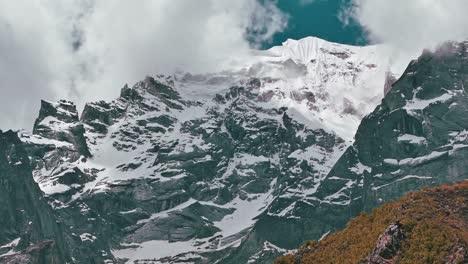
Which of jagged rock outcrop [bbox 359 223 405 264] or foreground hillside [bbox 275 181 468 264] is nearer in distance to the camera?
jagged rock outcrop [bbox 359 223 405 264]

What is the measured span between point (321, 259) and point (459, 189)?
20774 mm

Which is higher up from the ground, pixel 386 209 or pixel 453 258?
pixel 386 209

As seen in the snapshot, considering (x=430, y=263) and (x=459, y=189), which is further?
(x=459, y=189)

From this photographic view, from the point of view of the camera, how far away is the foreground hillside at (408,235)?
446 feet

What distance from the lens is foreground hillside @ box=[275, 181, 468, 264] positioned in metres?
136

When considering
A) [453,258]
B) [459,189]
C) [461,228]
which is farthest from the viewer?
[459,189]

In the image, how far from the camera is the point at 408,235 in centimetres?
13988

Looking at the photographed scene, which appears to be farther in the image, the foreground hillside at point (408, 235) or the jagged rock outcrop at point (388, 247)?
the foreground hillside at point (408, 235)

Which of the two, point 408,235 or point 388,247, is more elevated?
point 408,235

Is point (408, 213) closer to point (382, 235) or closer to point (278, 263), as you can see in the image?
A: point (382, 235)

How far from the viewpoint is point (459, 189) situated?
155750 mm

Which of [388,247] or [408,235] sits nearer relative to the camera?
[388,247]

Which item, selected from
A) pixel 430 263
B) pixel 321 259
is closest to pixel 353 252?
pixel 321 259

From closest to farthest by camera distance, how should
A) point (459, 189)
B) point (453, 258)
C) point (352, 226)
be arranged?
1. point (453, 258)
2. point (459, 189)
3. point (352, 226)
